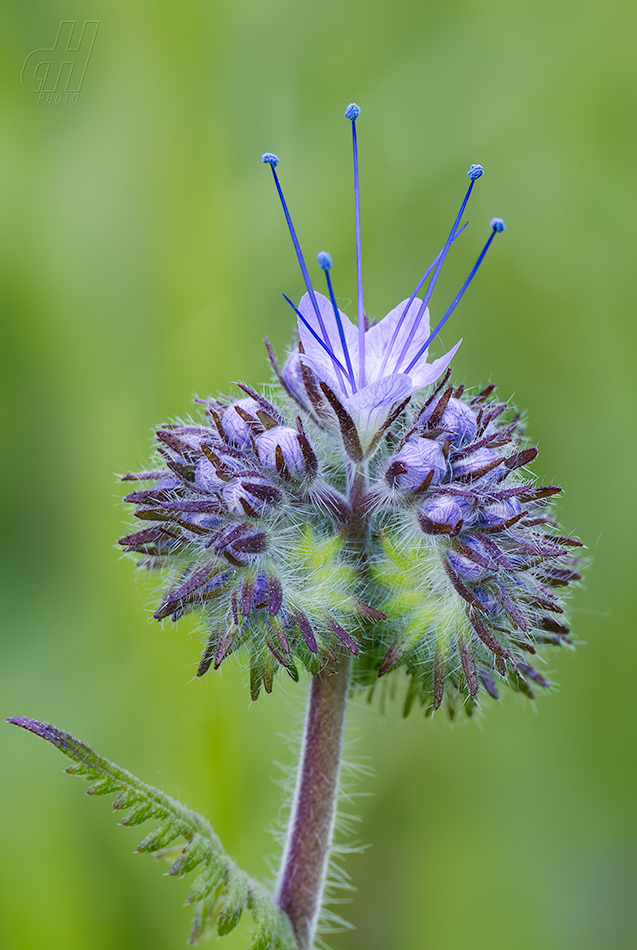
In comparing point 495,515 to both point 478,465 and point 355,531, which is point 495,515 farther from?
point 355,531

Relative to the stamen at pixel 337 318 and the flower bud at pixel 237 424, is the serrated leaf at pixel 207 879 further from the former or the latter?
the stamen at pixel 337 318

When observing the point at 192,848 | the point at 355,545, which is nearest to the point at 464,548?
the point at 355,545


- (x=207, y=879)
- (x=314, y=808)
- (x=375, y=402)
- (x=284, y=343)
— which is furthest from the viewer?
(x=284, y=343)

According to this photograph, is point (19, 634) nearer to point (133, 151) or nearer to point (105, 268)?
point (105, 268)

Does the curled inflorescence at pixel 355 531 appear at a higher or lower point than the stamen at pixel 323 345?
lower

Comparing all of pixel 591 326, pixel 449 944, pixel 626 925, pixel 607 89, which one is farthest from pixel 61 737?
pixel 607 89

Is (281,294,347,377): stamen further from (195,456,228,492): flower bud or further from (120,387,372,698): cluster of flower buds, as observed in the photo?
(195,456,228,492): flower bud
